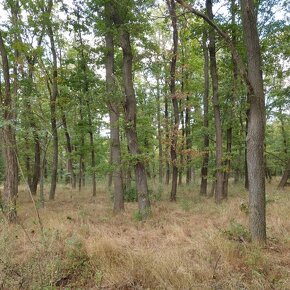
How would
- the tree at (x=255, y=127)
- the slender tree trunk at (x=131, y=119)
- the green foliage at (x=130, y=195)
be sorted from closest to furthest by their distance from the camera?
the tree at (x=255, y=127), the slender tree trunk at (x=131, y=119), the green foliage at (x=130, y=195)

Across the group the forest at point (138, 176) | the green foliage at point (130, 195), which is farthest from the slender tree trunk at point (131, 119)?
the green foliage at point (130, 195)

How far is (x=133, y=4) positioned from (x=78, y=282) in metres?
6.73

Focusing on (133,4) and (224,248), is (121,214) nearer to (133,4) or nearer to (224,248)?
(224,248)

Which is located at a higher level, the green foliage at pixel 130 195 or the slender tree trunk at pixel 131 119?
the slender tree trunk at pixel 131 119

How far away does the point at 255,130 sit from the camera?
182 inches

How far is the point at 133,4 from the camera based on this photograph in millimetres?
7332

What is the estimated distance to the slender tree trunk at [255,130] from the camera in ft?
15.2

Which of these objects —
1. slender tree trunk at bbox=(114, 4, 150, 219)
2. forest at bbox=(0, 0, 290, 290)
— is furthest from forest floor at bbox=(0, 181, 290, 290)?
slender tree trunk at bbox=(114, 4, 150, 219)

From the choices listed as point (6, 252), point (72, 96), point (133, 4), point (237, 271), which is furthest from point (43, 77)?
point (237, 271)

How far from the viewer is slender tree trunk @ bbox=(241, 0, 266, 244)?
4.62m

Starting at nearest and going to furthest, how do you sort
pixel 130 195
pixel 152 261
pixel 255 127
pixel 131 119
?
pixel 152 261
pixel 255 127
pixel 131 119
pixel 130 195

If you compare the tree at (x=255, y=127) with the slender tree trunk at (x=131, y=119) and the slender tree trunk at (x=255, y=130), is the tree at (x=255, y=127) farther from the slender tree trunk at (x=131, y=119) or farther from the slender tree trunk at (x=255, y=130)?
the slender tree trunk at (x=131, y=119)

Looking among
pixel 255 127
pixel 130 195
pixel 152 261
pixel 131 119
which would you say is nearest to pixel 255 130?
pixel 255 127

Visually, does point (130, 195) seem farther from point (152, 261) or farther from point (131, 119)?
point (152, 261)
